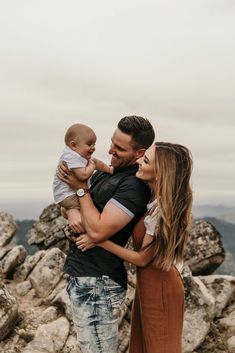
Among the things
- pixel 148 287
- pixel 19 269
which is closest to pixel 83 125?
pixel 148 287

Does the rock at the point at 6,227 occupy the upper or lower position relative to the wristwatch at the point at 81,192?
lower

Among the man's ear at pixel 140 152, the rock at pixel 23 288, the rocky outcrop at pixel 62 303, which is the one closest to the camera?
the man's ear at pixel 140 152

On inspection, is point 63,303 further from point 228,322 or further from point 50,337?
point 228,322

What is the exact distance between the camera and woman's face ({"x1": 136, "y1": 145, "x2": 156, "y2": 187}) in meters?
5.96

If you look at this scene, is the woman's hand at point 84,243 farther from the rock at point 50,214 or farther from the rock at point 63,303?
the rock at point 50,214

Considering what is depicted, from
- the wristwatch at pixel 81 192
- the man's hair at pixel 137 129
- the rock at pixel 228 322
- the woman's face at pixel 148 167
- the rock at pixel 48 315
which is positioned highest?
the man's hair at pixel 137 129

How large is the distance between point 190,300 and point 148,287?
967 centimetres

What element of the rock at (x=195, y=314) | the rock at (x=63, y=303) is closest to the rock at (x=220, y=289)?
the rock at (x=195, y=314)

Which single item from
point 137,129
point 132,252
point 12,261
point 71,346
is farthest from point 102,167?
point 12,261

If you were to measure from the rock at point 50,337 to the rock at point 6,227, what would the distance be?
6.53 meters

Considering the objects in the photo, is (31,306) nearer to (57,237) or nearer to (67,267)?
(57,237)

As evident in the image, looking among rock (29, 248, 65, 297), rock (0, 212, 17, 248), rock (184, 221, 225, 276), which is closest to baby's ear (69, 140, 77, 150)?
rock (29, 248, 65, 297)

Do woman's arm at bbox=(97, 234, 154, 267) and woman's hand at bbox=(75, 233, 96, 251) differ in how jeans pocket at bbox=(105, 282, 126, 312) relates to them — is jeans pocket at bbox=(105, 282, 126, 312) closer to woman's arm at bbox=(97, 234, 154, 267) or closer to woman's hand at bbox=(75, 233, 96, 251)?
woman's arm at bbox=(97, 234, 154, 267)

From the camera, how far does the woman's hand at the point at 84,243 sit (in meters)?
6.12
